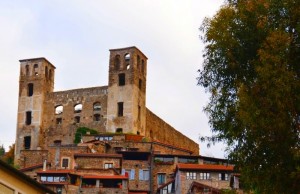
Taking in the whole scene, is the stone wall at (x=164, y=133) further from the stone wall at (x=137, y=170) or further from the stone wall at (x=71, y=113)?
the stone wall at (x=137, y=170)

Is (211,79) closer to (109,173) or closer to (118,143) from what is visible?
(109,173)

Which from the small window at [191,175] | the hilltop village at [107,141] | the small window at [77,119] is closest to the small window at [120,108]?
the hilltop village at [107,141]

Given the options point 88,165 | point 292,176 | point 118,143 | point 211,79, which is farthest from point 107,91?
point 292,176

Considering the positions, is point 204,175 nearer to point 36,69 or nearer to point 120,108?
point 120,108

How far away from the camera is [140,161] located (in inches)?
2758

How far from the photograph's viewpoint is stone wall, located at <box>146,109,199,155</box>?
87188 millimetres

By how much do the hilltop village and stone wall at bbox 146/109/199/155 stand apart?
141 mm

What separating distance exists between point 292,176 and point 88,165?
4923 cm

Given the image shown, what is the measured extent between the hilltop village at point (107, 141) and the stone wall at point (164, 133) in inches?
5.6

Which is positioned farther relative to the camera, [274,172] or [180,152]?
[180,152]

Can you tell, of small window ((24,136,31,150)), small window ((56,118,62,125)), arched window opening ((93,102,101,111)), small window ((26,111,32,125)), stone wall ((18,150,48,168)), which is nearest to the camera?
stone wall ((18,150,48,168))

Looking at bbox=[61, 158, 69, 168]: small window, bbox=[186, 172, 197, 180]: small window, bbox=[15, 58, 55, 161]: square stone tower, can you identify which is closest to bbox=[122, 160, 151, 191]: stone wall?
bbox=[186, 172, 197, 180]: small window

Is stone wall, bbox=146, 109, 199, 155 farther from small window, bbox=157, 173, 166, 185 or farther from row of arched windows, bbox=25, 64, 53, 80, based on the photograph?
row of arched windows, bbox=25, 64, 53, 80

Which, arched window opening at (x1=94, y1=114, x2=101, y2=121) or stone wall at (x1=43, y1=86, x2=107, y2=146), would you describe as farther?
stone wall at (x1=43, y1=86, x2=107, y2=146)
